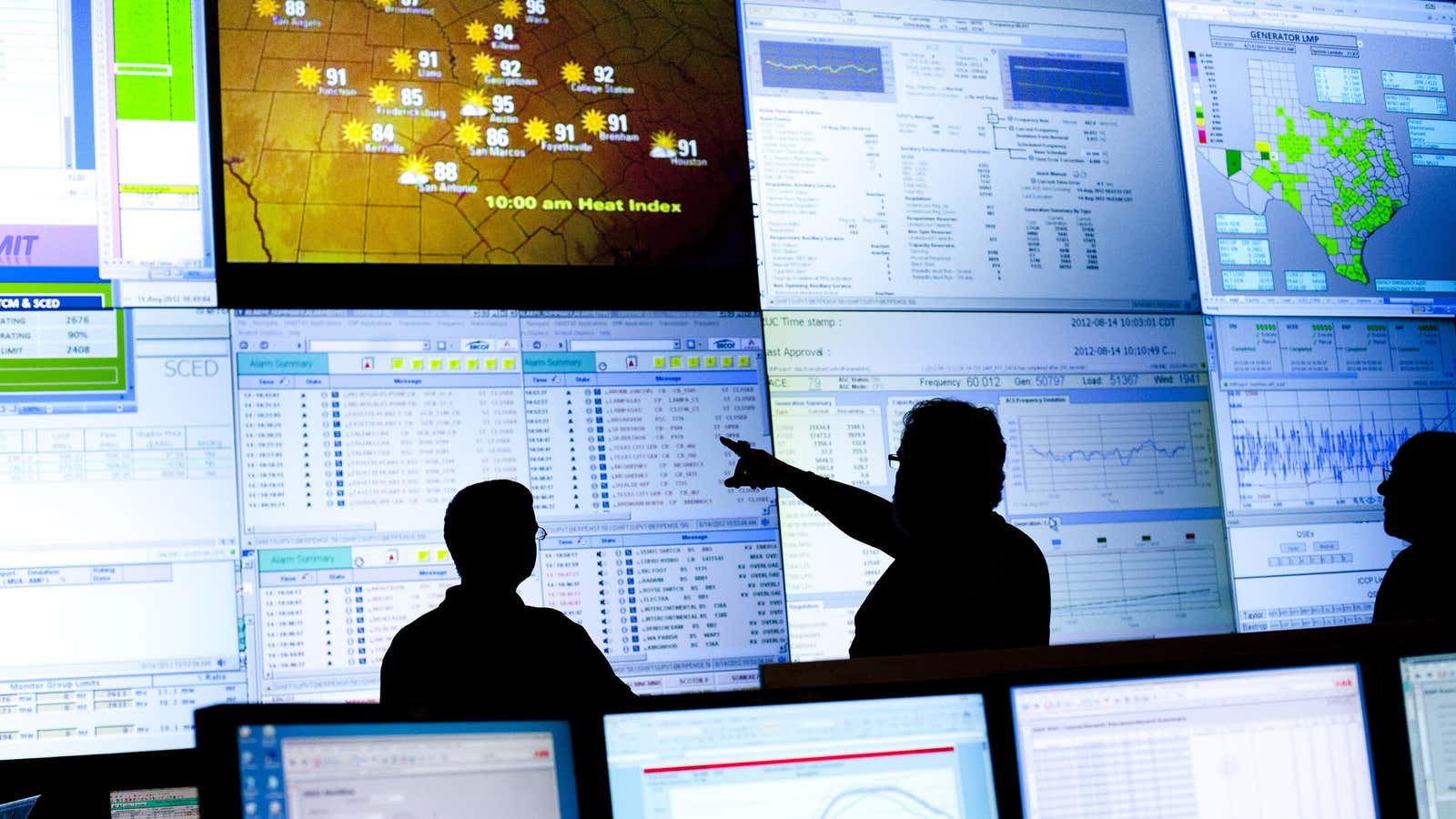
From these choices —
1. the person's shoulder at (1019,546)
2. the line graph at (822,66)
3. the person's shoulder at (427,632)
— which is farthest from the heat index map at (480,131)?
the person's shoulder at (1019,546)

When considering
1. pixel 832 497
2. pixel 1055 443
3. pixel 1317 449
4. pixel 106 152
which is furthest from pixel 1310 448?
pixel 106 152

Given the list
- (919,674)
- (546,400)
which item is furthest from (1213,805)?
(546,400)

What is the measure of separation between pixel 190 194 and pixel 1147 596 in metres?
2.56

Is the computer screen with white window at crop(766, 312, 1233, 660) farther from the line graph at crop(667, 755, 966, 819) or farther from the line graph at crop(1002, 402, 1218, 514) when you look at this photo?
the line graph at crop(667, 755, 966, 819)

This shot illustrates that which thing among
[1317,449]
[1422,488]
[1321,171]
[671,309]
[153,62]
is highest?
[153,62]

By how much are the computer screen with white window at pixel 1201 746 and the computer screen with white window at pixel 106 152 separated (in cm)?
230

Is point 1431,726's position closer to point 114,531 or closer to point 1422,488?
point 1422,488

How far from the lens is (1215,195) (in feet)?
12.6

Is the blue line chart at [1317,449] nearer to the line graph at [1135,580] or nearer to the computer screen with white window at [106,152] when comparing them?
the line graph at [1135,580]

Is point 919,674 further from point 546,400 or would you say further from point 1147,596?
point 1147,596

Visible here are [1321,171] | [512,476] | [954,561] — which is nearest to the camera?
[954,561]

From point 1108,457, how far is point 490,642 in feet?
6.31

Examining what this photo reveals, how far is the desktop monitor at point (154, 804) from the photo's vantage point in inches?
112

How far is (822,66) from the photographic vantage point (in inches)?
141
